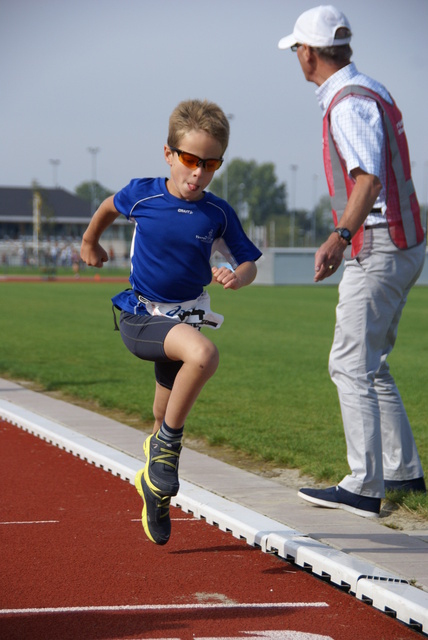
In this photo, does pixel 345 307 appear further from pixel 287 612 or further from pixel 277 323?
pixel 277 323

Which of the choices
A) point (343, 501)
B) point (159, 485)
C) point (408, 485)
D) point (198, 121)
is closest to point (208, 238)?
point (198, 121)

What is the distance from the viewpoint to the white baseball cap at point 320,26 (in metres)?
4.96

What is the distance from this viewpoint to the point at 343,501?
5172 mm

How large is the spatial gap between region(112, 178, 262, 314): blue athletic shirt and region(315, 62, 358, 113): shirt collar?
1.09 metres

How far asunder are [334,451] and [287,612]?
3.41 m

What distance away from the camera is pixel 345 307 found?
5238mm

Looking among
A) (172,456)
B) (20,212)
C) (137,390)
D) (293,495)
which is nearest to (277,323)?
(137,390)

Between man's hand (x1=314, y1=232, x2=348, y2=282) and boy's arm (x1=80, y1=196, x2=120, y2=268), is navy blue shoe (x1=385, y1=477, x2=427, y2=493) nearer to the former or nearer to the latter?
man's hand (x1=314, y1=232, x2=348, y2=282)

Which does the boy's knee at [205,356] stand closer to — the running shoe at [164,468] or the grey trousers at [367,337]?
the running shoe at [164,468]

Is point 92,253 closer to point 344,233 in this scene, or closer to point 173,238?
point 173,238

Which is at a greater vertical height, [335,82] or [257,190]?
[257,190]

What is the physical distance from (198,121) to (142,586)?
2.02 meters

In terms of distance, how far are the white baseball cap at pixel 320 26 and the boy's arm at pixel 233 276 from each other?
1.45 m

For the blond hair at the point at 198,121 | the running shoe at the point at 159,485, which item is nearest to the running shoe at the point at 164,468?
the running shoe at the point at 159,485
